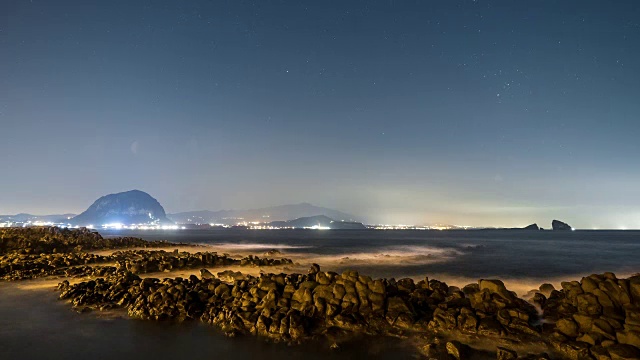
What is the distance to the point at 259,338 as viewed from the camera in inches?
498

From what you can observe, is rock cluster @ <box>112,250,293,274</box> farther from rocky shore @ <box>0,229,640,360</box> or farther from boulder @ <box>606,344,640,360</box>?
boulder @ <box>606,344,640,360</box>

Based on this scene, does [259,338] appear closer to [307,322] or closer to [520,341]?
[307,322]

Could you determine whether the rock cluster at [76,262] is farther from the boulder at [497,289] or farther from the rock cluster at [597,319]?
the rock cluster at [597,319]

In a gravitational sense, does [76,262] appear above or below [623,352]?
below

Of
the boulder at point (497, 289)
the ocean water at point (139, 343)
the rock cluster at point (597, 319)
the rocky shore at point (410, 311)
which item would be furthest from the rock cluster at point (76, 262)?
the rock cluster at point (597, 319)

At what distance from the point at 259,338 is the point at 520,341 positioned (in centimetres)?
861

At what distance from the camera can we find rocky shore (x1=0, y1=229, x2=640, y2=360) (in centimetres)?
1148

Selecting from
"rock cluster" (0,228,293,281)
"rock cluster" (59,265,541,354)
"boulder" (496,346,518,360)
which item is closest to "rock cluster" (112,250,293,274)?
"rock cluster" (0,228,293,281)

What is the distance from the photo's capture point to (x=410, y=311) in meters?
14.1

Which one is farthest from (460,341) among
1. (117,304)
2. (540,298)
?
(117,304)

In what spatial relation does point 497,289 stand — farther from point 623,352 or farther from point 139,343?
point 139,343

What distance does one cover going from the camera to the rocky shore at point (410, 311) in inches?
452

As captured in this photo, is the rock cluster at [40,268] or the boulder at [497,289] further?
the rock cluster at [40,268]

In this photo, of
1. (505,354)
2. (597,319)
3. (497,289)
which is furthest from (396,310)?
(597,319)
